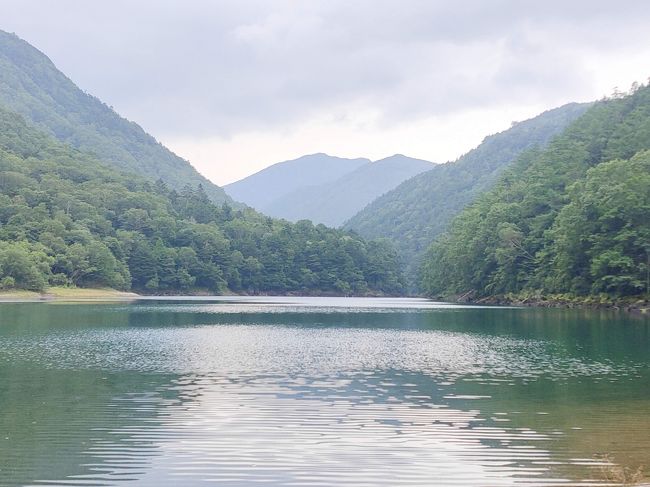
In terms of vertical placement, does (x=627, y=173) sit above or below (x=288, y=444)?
above

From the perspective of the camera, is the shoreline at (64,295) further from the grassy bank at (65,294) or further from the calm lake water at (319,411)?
the calm lake water at (319,411)

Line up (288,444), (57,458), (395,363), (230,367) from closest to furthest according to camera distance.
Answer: (57,458), (288,444), (230,367), (395,363)

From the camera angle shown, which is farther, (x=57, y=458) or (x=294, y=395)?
(x=294, y=395)

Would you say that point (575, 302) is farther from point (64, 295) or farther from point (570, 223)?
point (64, 295)

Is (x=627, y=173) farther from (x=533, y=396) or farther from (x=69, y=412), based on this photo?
(x=69, y=412)

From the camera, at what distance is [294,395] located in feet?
93.6

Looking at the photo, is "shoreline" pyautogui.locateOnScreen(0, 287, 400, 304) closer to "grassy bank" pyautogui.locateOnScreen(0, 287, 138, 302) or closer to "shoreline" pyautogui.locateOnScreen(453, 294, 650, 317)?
"grassy bank" pyautogui.locateOnScreen(0, 287, 138, 302)

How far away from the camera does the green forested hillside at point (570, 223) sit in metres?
88.7

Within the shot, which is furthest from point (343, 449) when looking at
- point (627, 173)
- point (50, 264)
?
point (50, 264)

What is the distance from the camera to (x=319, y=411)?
25.1m

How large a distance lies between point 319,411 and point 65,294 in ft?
423

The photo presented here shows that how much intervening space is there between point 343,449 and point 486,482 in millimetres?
4241

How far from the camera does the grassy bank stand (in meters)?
130

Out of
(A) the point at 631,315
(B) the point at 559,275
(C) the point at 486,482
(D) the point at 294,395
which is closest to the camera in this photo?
(C) the point at 486,482
